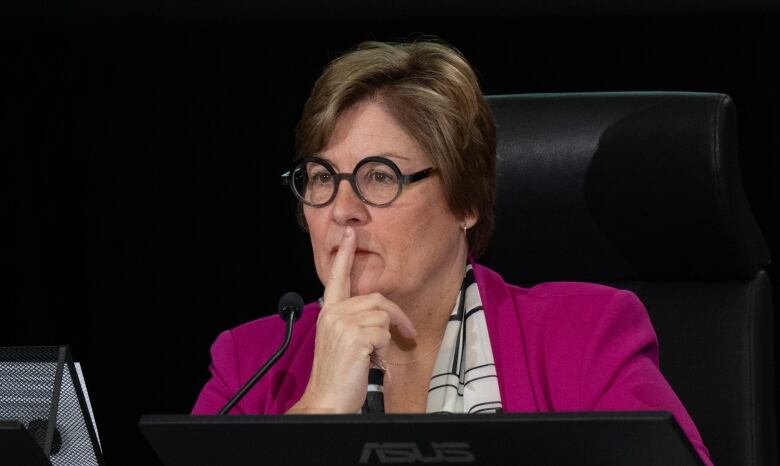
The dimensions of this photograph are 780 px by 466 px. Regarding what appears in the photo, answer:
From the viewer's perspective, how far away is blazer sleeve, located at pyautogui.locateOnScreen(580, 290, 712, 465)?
1611mm

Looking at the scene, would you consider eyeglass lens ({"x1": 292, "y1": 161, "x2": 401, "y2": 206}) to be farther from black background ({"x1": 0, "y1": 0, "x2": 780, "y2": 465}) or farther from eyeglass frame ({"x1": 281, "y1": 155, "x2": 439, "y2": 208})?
black background ({"x1": 0, "y1": 0, "x2": 780, "y2": 465})

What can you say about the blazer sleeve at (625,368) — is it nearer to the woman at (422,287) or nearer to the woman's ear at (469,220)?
the woman at (422,287)

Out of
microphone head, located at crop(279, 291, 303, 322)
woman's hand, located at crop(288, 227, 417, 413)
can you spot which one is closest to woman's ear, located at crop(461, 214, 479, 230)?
woman's hand, located at crop(288, 227, 417, 413)

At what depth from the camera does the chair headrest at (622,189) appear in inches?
75.8

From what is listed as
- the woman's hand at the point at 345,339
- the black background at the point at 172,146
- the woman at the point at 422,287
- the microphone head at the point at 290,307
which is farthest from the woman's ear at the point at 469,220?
the black background at the point at 172,146

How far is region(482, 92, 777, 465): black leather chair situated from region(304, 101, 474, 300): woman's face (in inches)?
9.2

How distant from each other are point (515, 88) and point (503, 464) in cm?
151

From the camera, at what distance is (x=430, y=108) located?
1.84 m

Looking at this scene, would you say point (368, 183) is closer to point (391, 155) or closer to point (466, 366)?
point (391, 155)

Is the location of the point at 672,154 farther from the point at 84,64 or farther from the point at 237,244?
the point at 84,64

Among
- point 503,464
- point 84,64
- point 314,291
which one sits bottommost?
point 314,291

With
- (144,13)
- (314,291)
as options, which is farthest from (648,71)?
(144,13)

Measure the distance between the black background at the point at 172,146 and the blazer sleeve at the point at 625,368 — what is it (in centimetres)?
86

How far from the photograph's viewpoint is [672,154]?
1935 millimetres
